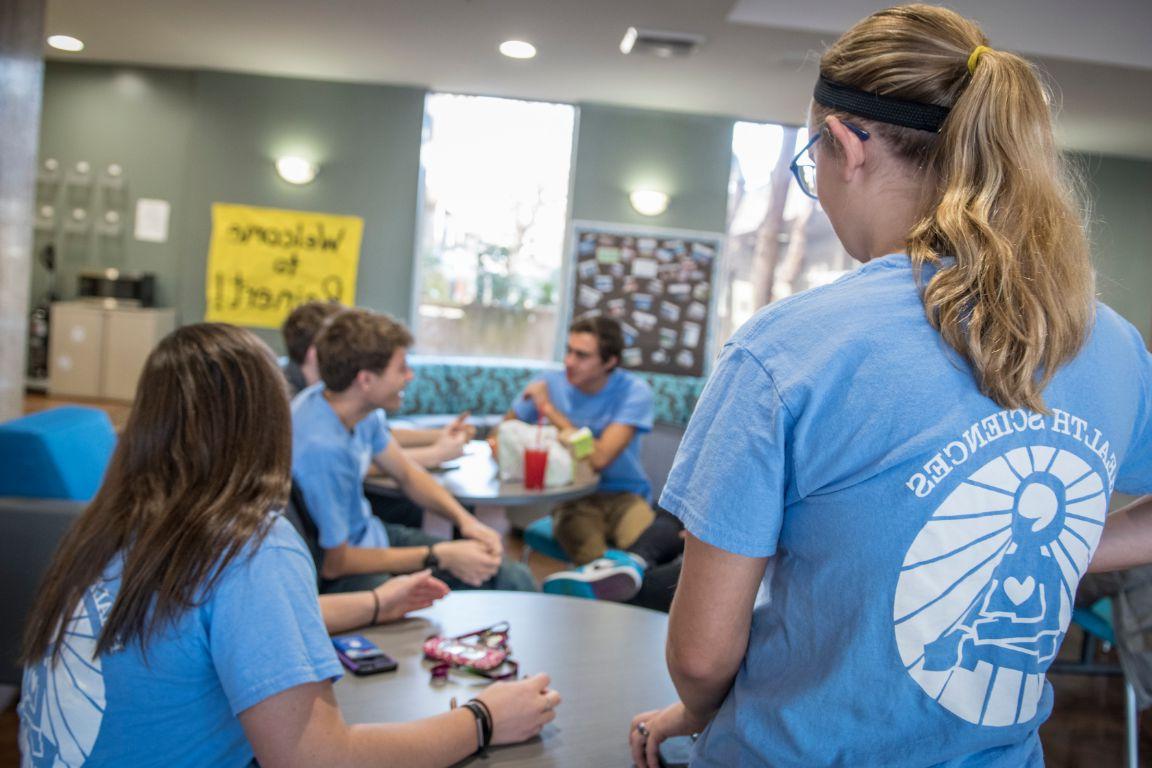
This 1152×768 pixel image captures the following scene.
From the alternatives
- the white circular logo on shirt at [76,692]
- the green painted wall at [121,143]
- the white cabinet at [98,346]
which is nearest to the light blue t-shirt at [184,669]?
the white circular logo on shirt at [76,692]

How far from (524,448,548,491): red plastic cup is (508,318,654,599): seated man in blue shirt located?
367 millimetres

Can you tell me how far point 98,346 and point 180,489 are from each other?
6.96 m

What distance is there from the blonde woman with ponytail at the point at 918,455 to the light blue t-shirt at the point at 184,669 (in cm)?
46

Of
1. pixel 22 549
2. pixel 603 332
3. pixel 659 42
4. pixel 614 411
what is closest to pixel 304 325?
pixel 603 332

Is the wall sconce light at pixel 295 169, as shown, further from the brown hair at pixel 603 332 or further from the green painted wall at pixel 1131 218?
the green painted wall at pixel 1131 218

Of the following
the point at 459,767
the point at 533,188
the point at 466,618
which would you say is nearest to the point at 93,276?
the point at 533,188

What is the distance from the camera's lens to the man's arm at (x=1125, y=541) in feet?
3.55

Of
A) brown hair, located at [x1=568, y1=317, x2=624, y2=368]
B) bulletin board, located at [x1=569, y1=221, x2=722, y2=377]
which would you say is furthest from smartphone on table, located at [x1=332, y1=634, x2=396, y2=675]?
bulletin board, located at [x1=569, y1=221, x2=722, y2=377]

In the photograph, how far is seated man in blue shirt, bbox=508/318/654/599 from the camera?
357 centimetres

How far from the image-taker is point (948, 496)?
80 cm

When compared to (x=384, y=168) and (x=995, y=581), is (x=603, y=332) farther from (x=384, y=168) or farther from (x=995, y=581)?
(x=384, y=168)

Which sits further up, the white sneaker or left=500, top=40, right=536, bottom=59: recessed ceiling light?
left=500, top=40, right=536, bottom=59: recessed ceiling light

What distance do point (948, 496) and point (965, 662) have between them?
158 millimetres

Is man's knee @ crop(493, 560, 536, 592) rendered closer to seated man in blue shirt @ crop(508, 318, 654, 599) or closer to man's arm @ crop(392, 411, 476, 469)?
seated man in blue shirt @ crop(508, 318, 654, 599)
